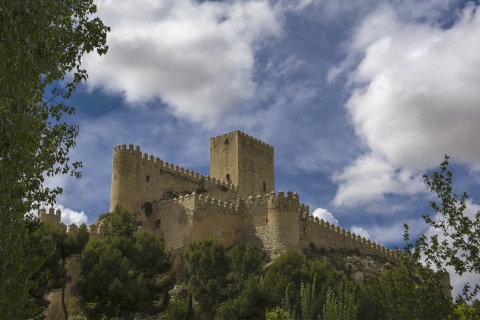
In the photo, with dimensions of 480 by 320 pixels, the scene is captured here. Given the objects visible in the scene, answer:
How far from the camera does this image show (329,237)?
49000 millimetres

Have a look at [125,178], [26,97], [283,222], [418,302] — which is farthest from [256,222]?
[26,97]

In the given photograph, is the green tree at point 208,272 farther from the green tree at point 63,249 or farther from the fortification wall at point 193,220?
the green tree at point 63,249

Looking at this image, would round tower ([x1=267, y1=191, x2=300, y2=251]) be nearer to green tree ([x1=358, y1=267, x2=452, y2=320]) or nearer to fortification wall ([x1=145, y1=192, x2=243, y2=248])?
fortification wall ([x1=145, y1=192, x2=243, y2=248])

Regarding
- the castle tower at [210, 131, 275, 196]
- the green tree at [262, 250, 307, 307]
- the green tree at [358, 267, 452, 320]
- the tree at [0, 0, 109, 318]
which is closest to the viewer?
the tree at [0, 0, 109, 318]

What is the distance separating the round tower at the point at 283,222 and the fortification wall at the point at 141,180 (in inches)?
308

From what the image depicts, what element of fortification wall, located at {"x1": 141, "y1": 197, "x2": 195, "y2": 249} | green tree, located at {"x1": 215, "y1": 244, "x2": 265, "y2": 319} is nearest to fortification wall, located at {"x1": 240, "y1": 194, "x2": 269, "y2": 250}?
green tree, located at {"x1": 215, "y1": 244, "x2": 265, "y2": 319}

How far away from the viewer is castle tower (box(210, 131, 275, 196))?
55.0m

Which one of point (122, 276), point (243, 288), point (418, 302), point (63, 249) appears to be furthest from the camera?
point (243, 288)

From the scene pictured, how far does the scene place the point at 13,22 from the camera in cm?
1027

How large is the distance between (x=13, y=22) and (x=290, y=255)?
2962cm

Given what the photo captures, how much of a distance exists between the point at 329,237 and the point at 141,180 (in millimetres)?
15065

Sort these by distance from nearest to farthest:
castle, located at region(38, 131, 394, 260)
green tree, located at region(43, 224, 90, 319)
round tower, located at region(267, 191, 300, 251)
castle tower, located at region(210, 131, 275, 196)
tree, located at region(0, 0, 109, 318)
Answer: tree, located at region(0, 0, 109, 318)
green tree, located at region(43, 224, 90, 319)
round tower, located at region(267, 191, 300, 251)
castle, located at region(38, 131, 394, 260)
castle tower, located at region(210, 131, 275, 196)

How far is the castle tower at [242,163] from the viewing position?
55.0 metres

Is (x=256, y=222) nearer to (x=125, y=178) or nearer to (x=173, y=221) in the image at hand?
(x=173, y=221)
